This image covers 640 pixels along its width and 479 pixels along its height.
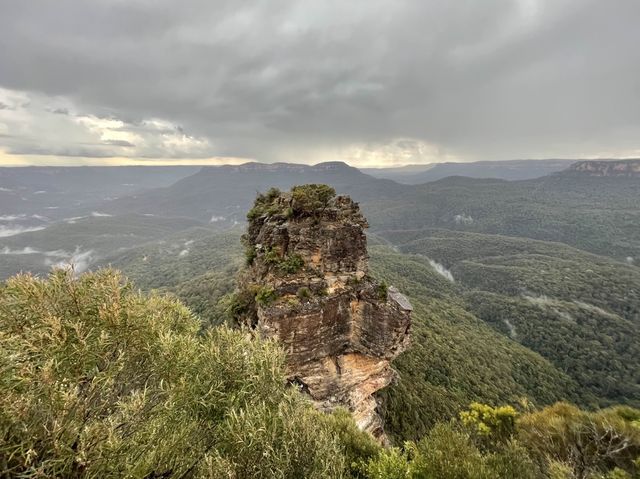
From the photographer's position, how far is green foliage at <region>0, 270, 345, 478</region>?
598cm

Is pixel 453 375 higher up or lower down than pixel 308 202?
lower down

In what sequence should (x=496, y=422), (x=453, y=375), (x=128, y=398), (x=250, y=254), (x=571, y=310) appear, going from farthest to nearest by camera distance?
1. (x=571, y=310)
2. (x=453, y=375)
3. (x=250, y=254)
4. (x=496, y=422)
5. (x=128, y=398)

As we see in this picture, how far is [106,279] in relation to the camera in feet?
35.6

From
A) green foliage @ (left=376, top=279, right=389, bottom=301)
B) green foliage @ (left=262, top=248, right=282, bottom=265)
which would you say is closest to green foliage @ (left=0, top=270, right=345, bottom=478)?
green foliage @ (left=262, top=248, right=282, bottom=265)

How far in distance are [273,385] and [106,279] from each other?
23.0 ft

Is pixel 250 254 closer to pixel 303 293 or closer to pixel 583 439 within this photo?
pixel 303 293

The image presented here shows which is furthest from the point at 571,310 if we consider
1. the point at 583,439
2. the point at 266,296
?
the point at 266,296

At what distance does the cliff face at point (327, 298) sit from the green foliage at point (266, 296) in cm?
7

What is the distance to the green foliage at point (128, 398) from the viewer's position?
5.98m

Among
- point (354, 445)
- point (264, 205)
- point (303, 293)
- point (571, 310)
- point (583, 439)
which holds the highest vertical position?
point (264, 205)

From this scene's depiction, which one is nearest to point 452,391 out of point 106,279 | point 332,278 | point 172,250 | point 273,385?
point 332,278

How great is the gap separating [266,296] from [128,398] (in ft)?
46.7

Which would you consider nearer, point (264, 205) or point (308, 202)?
point (308, 202)

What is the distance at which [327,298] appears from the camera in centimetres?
2420
